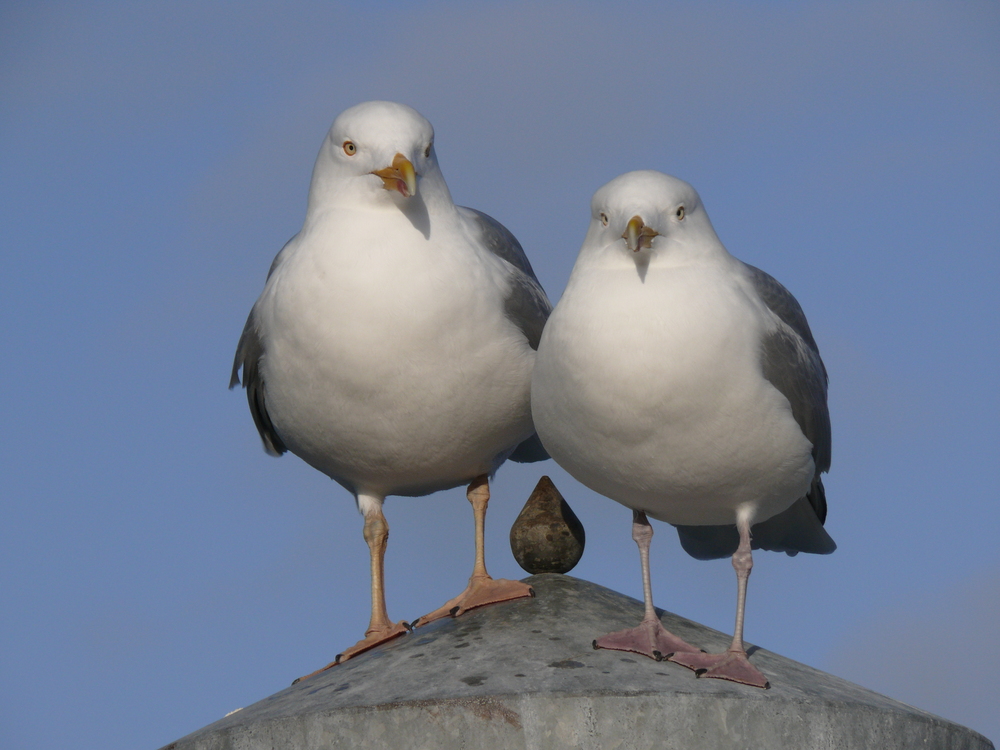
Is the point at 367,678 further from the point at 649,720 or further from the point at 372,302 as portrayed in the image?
the point at 372,302

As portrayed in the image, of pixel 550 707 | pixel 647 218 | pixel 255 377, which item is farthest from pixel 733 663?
pixel 255 377

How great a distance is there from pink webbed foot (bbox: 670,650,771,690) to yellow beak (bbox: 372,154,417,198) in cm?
364

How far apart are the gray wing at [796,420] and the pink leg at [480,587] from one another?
1575 millimetres

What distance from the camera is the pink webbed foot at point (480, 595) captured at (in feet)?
32.6

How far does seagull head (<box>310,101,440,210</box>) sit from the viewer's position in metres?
10.2

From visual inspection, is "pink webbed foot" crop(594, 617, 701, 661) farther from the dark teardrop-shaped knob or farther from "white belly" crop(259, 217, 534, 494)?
"white belly" crop(259, 217, 534, 494)

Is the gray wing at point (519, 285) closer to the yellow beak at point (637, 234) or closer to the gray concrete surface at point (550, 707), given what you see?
the yellow beak at point (637, 234)

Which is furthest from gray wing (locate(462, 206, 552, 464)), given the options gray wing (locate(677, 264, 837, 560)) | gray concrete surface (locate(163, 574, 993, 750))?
gray concrete surface (locate(163, 574, 993, 750))

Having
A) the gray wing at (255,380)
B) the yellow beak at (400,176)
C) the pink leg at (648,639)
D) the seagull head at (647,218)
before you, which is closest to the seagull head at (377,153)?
the yellow beak at (400,176)

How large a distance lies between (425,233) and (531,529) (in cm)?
227

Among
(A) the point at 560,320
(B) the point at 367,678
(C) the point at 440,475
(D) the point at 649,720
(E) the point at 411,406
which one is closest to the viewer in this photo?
(D) the point at 649,720

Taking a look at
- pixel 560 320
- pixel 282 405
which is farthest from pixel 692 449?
pixel 282 405

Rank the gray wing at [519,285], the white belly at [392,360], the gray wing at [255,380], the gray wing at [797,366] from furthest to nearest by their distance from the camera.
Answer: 1. the gray wing at [255,380]
2. the gray wing at [519,285]
3. the white belly at [392,360]
4. the gray wing at [797,366]

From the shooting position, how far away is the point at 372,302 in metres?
9.90
